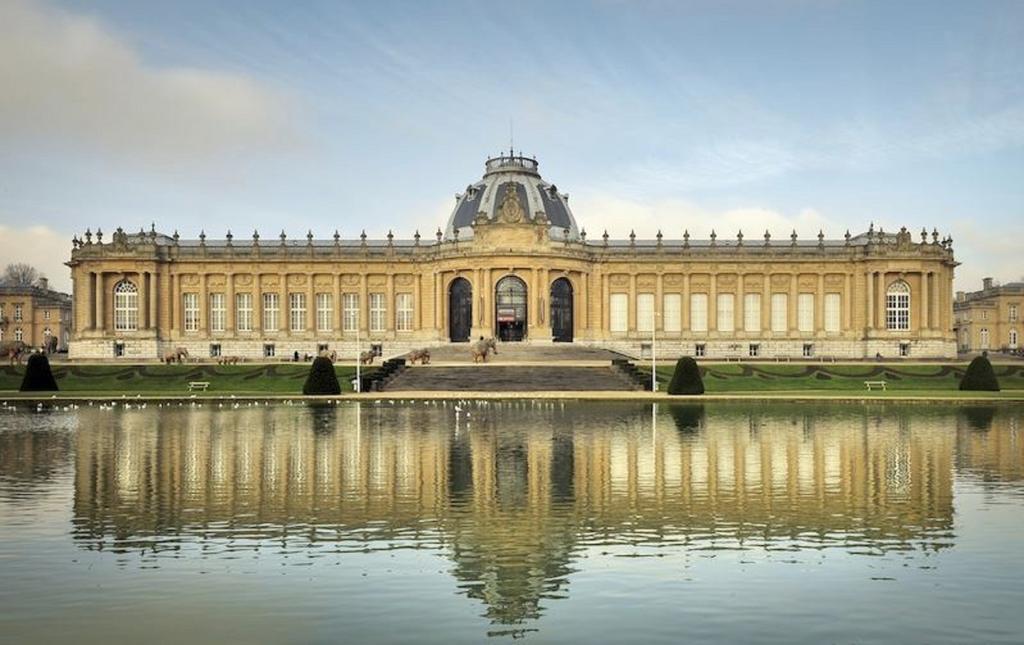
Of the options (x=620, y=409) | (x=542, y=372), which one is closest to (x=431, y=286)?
(x=542, y=372)

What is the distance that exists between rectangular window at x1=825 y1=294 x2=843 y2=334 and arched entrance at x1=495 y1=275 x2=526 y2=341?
2762 centimetres

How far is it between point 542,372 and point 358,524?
44.9 meters

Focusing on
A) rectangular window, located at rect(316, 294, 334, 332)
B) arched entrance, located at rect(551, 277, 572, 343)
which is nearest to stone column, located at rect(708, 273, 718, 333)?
arched entrance, located at rect(551, 277, 572, 343)

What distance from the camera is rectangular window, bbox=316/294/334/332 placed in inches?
3671

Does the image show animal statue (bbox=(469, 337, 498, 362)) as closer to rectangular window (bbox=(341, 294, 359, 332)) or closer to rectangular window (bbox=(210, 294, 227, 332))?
rectangular window (bbox=(341, 294, 359, 332))

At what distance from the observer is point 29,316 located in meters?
137

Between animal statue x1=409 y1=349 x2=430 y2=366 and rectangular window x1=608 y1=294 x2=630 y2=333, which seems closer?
animal statue x1=409 y1=349 x2=430 y2=366

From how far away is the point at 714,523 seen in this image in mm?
18781

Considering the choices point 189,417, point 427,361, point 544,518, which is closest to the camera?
point 544,518

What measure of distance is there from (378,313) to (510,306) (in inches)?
529

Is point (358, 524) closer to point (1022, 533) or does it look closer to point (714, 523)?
point (714, 523)

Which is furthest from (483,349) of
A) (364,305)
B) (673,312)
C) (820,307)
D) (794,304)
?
(820,307)

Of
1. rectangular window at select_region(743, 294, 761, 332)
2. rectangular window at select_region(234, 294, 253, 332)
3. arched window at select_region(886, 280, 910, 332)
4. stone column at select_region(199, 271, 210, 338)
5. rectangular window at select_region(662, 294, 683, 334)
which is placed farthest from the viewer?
rectangular window at select_region(234, 294, 253, 332)

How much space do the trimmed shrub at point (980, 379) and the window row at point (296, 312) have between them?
1933 inches
